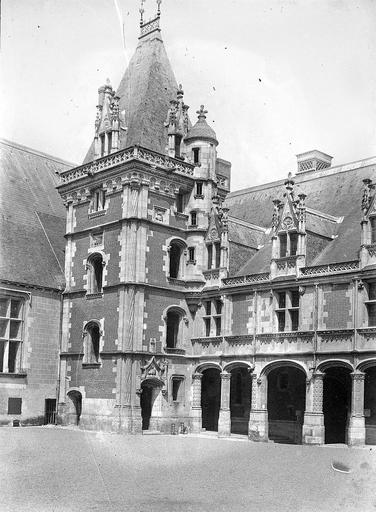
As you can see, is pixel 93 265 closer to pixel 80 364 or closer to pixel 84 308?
pixel 84 308

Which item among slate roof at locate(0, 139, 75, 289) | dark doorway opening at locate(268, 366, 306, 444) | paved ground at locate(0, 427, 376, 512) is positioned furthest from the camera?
slate roof at locate(0, 139, 75, 289)

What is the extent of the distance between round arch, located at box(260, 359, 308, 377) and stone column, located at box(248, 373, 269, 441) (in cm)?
27

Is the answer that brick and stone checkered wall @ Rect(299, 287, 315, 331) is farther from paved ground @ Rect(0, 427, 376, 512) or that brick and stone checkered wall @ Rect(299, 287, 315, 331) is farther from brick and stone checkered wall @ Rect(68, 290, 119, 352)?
brick and stone checkered wall @ Rect(68, 290, 119, 352)

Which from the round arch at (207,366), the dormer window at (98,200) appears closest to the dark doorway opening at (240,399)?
the round arch at (207,366)

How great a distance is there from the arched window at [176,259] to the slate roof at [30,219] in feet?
20.1

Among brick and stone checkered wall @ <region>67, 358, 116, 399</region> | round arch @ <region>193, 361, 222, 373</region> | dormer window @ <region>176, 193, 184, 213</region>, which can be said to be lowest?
brick and stone checkered wall @ <region>67, 358, 116, 399</region>

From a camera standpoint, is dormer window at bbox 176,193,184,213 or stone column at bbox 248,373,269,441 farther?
dormer window at bbox 176,193,184,213

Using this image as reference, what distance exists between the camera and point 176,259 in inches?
1432

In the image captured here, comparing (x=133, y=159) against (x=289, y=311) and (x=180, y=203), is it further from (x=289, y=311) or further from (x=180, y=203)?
(x=289, y=311)

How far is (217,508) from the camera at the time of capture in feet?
45.6

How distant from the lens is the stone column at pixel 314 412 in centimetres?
2875

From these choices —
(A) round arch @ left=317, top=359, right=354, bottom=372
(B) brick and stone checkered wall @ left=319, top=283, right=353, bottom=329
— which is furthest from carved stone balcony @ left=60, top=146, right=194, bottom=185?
(A) round arch @ left=317, top=359, right=354, bottom=372

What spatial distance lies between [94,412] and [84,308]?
527 cm

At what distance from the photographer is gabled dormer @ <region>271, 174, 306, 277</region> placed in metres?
31.0
